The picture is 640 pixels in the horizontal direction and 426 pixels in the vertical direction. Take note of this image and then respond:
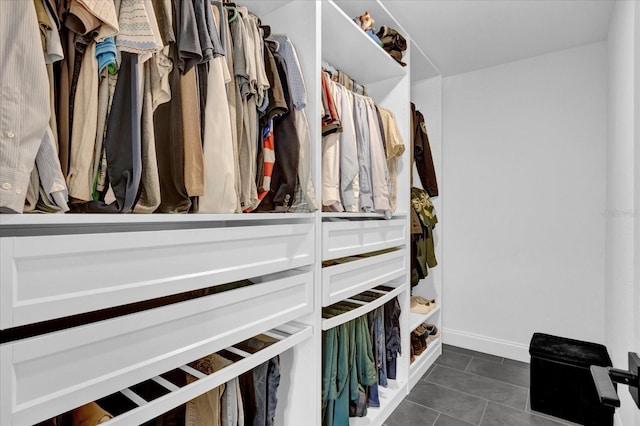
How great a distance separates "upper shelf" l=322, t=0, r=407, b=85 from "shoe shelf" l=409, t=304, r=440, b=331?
1.77 meters

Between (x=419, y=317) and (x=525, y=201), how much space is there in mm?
1323

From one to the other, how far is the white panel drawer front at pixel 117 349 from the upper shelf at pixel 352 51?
4.29 feet

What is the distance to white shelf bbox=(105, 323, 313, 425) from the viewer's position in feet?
2.93

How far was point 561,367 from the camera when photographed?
2.06 metres

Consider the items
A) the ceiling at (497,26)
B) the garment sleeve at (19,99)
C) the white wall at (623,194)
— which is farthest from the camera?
the ceiling at (497,26)

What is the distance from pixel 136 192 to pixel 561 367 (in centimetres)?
248

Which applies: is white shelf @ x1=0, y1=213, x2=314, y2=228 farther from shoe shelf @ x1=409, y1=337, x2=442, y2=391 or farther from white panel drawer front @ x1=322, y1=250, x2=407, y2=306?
shoe shelf @ x1=409, y1=337, x2=442, y2=391

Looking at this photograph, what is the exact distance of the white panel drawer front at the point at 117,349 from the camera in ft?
2.33

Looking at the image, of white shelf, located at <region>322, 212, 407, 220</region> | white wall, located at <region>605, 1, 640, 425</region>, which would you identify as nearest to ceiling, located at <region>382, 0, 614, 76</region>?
white wall, located at <region>605, 1, 640, 425</region>

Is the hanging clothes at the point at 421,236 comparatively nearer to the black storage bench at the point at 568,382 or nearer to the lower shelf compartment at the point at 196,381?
A: the black storage bench at the point at 568,382

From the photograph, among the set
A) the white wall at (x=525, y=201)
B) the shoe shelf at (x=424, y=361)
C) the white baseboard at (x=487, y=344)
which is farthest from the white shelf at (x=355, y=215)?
the white baseboard at (x=487, y=344)

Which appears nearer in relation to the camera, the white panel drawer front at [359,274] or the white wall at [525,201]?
the white panel drawer front at [359,274]

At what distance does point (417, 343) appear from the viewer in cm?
259

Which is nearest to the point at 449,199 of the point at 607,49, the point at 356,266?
the point at 607,49
